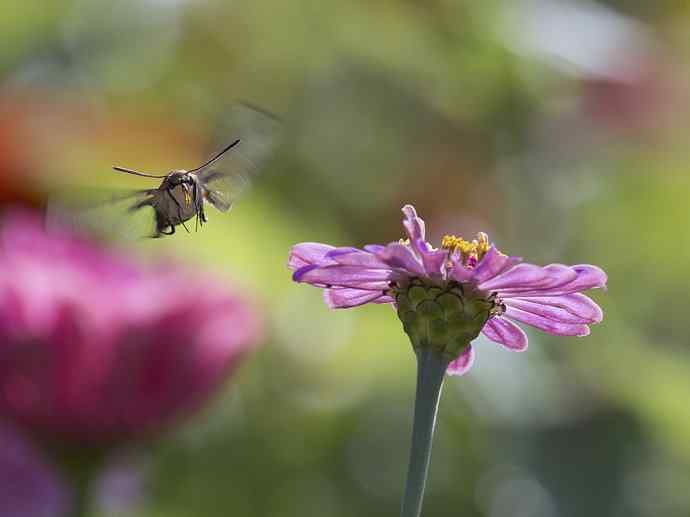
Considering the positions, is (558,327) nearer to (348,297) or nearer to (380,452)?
(348,297)

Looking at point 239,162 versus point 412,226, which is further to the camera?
point 239,162

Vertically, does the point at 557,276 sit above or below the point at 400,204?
below

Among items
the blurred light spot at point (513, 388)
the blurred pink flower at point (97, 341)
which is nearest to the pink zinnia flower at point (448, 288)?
the blurred pink flower at point (97, 341)

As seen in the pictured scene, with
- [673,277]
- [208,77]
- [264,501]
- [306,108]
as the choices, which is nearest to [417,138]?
[306,108]

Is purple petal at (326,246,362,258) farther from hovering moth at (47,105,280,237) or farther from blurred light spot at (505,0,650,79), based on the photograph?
blurred light spot at (505,0,650,79)

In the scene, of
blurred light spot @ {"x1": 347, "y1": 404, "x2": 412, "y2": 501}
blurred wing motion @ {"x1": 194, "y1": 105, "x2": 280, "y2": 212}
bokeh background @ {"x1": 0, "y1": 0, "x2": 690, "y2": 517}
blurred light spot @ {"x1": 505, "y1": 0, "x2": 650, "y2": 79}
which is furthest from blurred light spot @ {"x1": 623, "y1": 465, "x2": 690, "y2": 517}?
blurred wing motion @ {"x1": 194, "y1": 105, "x2": 280, "y2": 212}

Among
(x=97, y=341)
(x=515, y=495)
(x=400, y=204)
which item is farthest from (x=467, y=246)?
(x=400, y=204)

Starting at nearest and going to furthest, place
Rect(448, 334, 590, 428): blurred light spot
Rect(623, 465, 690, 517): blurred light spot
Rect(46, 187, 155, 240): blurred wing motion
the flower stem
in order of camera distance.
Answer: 1. the flower stem
2. Rect(46, 187, 155, 240): blurred wing motion
3. Rect(448, 334, 590, 428): blurred light spot
4. Rect(623, 465, 690, 517): blurred light spot
